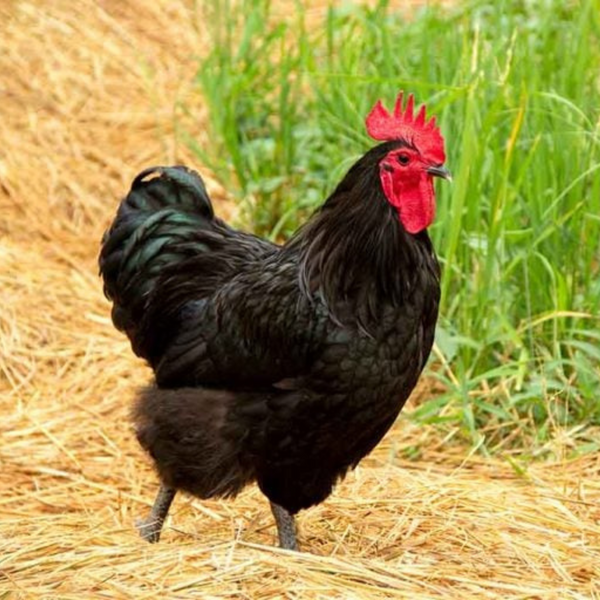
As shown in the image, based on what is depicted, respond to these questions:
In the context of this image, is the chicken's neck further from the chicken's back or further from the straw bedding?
the straw bedding

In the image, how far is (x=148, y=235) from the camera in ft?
15.7

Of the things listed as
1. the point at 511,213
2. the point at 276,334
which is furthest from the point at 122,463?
the point at 511,213

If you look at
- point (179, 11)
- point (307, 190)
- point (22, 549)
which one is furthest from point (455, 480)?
point (179, 11)

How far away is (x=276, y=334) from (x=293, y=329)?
0.08m

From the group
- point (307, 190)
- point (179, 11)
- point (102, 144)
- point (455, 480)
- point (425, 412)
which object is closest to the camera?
point (455, 480)

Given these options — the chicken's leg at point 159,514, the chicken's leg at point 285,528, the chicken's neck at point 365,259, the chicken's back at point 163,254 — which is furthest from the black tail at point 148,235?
the chicken's leg at point 285,528

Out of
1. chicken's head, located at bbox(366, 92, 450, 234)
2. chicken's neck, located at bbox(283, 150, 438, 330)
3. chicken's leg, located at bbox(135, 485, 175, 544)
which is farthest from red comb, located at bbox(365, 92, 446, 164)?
chicken's leg, located at bbox(135, 485, 175, 544)

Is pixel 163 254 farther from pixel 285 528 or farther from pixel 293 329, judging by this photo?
pixel 285 528

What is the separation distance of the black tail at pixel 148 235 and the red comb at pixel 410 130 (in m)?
0.87

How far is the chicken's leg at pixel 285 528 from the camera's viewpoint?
14.7 feet

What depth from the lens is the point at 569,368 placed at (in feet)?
18.5

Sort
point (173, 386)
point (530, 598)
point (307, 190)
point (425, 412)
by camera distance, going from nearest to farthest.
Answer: point (530, 598) → point (173, 386) → point (425, 412) → point (307, 190)

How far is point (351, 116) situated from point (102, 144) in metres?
2.19

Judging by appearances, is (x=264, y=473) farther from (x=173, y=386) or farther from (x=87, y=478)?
(x=87, y=478)
